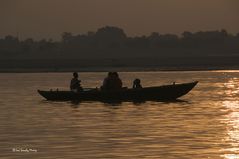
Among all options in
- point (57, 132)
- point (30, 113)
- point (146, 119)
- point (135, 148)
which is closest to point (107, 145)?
point (135, 148)

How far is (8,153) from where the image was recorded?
850 inches

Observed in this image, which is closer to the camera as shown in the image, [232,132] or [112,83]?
[232,132]

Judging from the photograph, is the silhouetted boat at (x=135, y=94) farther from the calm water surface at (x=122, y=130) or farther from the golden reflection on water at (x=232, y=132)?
the golden reflection on water at (x=232, y=132)

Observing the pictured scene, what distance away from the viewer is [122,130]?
26.8 meters

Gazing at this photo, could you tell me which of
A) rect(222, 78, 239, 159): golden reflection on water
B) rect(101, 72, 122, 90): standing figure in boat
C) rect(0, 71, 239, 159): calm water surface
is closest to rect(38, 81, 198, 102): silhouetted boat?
rect(101, 72, 122, 90): standing figure in boat

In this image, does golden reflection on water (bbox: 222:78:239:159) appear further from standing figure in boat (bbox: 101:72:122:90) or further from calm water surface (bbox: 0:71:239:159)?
standing figure in boat (bbox: 101:72:122:90)

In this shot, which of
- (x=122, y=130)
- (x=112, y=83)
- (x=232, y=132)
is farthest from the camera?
(x=112, y=83)

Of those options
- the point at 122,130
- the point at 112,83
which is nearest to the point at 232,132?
the point at 122,130

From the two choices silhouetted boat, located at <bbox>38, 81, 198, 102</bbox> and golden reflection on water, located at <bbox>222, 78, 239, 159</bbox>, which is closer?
golden reflection on water, located at <bbox>222, 78, 239, 159</bbox>

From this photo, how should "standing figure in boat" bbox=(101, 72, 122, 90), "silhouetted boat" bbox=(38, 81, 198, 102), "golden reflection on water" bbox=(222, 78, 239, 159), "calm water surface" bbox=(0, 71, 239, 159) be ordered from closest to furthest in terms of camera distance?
"golden reflection on water" bbox=(222, 78, 239, 159) → "calm water surface" bbox=(0, 71, 239, 159) → "standing figure in boat" bbox=(101, 72, 122, 90) → "silhouetted boat" bbox=(38, 81, 198, 102)

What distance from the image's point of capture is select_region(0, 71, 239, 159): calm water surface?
21.6 meters

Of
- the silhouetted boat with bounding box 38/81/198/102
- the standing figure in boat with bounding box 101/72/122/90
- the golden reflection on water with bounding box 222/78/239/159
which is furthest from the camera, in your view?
the silhouetted boat with bounding box 38/81/198/102

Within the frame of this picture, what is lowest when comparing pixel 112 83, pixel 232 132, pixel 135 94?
pixel 232 132

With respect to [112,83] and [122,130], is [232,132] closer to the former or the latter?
[122,130]
